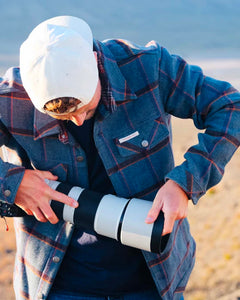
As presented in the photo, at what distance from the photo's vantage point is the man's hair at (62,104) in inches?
43.2

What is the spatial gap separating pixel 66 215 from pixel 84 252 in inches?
6.2

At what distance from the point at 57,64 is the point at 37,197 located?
1.33 ft

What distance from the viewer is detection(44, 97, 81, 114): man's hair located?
1098 mm

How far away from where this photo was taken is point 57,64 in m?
1.06

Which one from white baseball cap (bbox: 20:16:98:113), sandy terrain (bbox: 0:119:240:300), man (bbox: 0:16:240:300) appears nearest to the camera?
white baseball cap (bbox: 20:16:98:113)

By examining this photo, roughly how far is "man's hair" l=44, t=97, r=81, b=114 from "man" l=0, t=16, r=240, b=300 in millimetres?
90

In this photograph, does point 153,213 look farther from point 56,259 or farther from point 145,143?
point 56,259

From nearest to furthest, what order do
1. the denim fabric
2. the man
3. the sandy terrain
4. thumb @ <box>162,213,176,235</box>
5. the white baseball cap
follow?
the white baseball cap → thumb @ <box>162,213,176,235</box> → the man → the denim fabric → the sandy terrain

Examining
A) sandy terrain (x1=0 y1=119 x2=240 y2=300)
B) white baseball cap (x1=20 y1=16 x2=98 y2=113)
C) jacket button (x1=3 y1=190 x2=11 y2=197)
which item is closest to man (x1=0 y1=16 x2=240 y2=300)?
jacket button (x1=3 y1=190 x2=11 y2=197)

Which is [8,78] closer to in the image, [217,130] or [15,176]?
[15,176]

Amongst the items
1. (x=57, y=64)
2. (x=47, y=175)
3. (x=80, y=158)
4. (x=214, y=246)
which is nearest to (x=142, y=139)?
(x=80, y=158)

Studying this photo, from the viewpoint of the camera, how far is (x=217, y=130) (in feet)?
4.27

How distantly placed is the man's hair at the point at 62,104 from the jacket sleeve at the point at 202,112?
343 millimetres

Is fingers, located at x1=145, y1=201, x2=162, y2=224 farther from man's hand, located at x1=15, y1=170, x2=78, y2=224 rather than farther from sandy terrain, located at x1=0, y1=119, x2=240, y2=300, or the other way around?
sandy terrain, located at x1=0, y1=119, x2=240, y2=300
